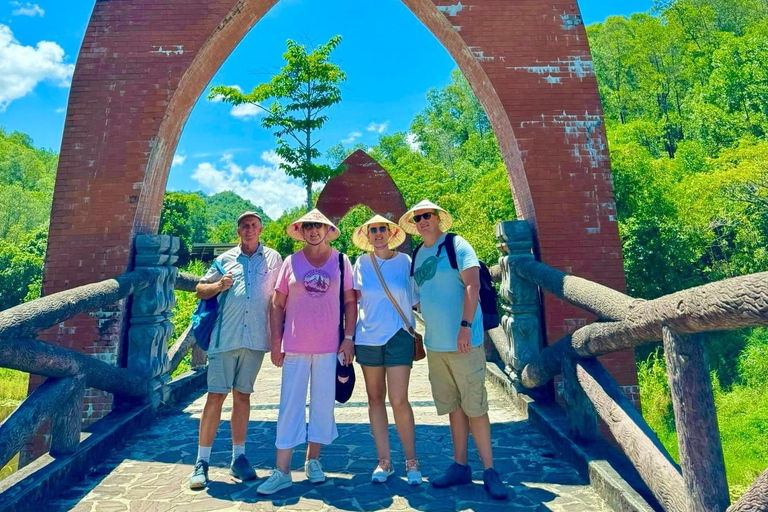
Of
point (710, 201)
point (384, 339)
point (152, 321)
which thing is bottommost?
point (152, 321)

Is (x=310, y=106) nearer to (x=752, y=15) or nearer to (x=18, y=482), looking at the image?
(x=18, y=482)

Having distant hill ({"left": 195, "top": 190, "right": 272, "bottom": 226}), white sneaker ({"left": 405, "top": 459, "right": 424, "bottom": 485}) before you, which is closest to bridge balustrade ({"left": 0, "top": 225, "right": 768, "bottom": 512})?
white sneaker ({"left": 405, "top": 459, "right": 424, "bottom": 485})

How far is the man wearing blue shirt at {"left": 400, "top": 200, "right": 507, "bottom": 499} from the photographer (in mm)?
2717

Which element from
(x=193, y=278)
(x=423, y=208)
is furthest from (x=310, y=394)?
(x=193, y=278)

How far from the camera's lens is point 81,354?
3.29m

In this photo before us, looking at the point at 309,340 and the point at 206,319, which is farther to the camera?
the point at 206,319

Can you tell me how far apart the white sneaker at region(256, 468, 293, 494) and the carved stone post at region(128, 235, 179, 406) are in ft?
6.86

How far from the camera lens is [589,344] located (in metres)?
2.95

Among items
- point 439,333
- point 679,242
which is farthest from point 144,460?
point 679,242

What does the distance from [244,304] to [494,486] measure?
1772 mm

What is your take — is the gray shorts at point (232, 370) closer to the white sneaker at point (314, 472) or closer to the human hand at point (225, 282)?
the human hand at point (225, 282)

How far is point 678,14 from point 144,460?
1510 inches

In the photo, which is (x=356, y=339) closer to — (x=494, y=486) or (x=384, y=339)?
(x=384, y=339)

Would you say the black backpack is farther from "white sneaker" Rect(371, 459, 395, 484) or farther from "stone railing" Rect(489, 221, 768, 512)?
"white sneaker" Rect(371, 459, 395, 484)
